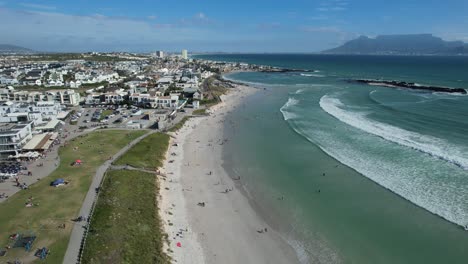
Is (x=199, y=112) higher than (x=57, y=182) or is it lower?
lower

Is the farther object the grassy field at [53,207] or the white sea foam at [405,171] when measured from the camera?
the white sea foam at [405,171]

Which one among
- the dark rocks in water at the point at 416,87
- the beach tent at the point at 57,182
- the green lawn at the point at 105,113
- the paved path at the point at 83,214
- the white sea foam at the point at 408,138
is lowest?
the green lawn at the point at 105,113

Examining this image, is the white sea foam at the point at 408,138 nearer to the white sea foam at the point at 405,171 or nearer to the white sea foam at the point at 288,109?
the white sea foam at the point at 405,171

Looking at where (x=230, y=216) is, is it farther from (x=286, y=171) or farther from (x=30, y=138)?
(x=30, y=138)

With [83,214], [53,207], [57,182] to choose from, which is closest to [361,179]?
[83,214]

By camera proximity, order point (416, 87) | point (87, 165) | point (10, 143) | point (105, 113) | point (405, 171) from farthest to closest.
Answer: point (416, 87) → point (105, 113) → point (10, 143) → point (87, 165) → point (405, 171)

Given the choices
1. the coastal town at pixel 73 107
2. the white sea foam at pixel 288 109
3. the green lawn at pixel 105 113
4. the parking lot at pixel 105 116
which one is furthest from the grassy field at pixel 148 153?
the white sea foam at pixel 288 109

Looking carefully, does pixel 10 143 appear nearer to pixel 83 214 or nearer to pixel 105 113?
pixel 83 214

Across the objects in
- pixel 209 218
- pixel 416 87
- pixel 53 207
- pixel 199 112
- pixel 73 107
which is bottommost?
pixel 209 218
